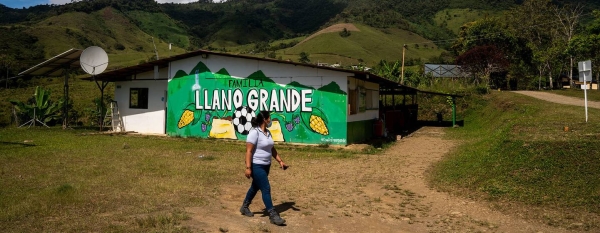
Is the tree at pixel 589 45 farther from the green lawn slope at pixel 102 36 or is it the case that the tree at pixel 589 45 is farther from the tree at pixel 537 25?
the green lawn slope at pixel 102 36

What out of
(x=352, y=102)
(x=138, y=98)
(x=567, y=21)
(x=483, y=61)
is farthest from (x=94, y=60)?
(x=567, y=21)

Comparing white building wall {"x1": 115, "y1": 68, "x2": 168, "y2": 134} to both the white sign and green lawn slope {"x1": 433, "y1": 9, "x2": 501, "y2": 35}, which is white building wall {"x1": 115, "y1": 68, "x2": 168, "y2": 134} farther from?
green lawn slope {"x1": 433, "y1": 9, "x2": 501, "y2": 35}

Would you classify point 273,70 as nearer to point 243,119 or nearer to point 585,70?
point 243,119

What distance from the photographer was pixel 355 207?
745 cm

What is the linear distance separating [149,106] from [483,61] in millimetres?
36092

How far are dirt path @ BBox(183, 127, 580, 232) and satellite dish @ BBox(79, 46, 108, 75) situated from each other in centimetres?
1324

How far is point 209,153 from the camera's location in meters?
14.2

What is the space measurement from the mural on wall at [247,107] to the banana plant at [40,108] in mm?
9043

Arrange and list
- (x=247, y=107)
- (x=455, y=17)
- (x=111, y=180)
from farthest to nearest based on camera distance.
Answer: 1. (x=455, y=17)
2. (x=247, y=107)
3. (x=111, y=180)

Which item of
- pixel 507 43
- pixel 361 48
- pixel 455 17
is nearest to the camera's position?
pixel 507 43

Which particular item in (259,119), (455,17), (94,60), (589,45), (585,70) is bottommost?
(259,119)

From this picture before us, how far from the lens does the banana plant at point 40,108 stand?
76.4 feet

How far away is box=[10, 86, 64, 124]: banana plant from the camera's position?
23.3m

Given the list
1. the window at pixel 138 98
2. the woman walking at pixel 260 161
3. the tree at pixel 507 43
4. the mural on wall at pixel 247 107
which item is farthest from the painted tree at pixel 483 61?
the woman walking at pixel 260 161
